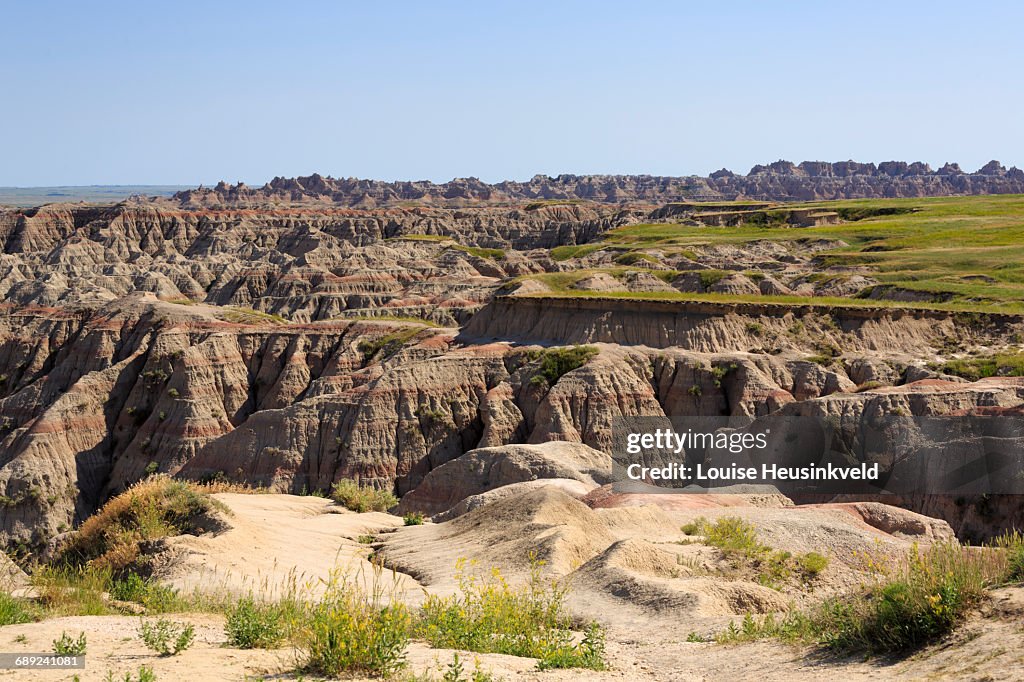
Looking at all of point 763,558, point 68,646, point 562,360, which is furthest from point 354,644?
point 562,360

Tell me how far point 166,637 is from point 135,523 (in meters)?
8.01

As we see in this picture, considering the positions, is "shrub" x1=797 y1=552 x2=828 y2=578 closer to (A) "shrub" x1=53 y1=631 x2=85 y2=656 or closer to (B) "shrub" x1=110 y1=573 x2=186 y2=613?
(B) "shrub" x1=110 y1=573 x2=186 y2=613

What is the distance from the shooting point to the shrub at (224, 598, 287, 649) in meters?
11.8

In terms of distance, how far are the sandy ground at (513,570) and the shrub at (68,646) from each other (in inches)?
7.6

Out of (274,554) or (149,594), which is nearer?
(149,594)

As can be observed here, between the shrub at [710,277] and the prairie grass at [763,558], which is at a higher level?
the shrub at [710,277]

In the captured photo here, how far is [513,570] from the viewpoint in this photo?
18.2 m

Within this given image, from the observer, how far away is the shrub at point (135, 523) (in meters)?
17.7

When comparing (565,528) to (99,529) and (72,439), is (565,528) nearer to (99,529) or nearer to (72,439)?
(99,529)

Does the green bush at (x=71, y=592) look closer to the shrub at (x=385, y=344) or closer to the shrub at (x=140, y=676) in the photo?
the shrub at (x=140, y=676)

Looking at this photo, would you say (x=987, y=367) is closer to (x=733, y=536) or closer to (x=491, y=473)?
(x=491, y=473)

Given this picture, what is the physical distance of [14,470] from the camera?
5034cm

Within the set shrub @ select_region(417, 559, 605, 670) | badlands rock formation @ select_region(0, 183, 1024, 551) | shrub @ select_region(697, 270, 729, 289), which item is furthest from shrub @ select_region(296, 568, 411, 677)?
shrub @ select_region(697, 270, 729, 289)

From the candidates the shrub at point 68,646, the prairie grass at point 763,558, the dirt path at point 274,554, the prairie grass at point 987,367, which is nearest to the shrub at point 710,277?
the prairie grass at point 987,367
